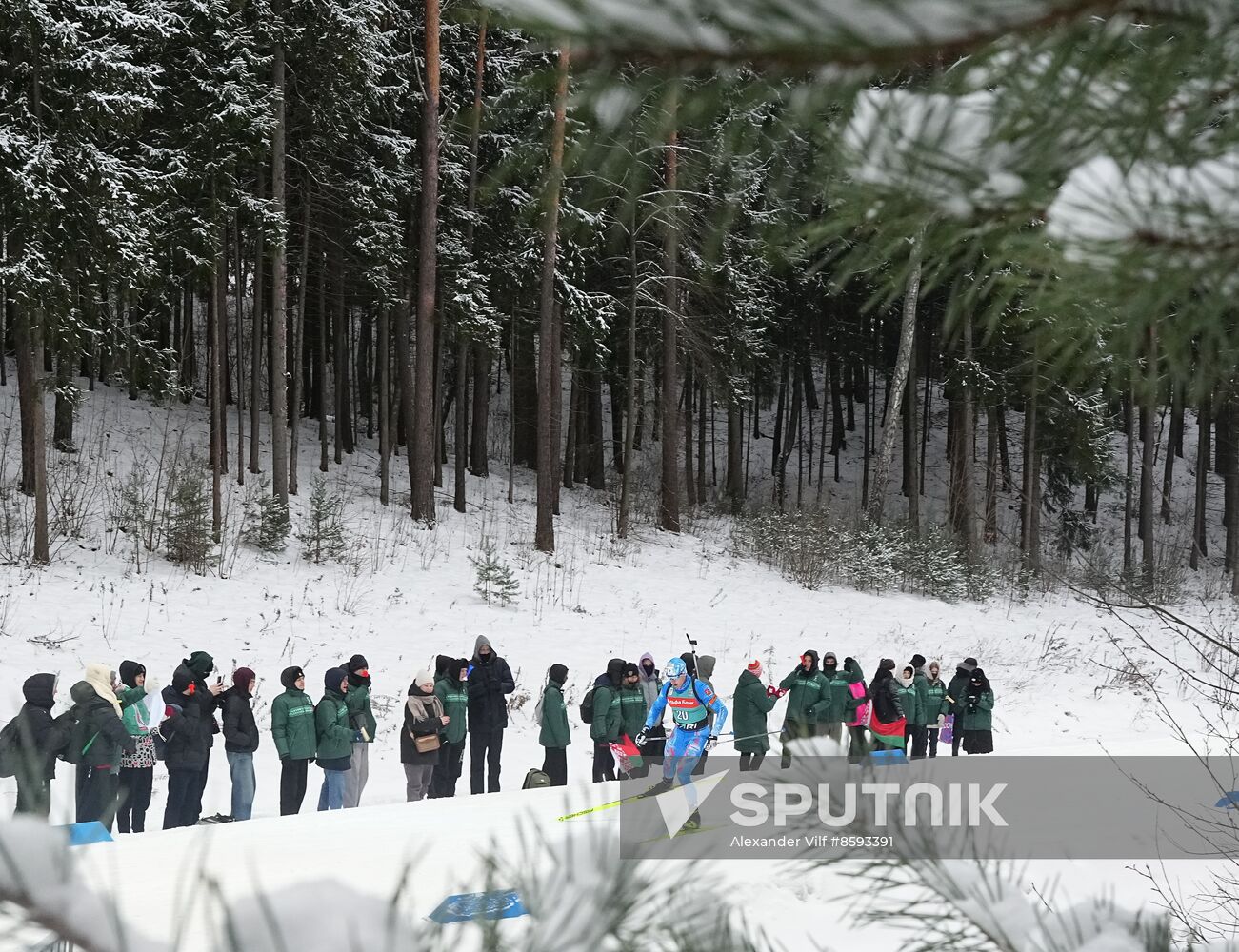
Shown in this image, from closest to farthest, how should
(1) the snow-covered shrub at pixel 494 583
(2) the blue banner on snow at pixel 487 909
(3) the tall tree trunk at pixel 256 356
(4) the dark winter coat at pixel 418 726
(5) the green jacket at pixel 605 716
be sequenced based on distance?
(2) the blue banner on snow at pixel 487 909 → (4) the dark winter coat at pixel 418 726 → (5) the green jacket at pixel 605 716 → (1) the snow-covered shrub at pixel 494 583 → (3) the tall tree trunk at pixel 256 356

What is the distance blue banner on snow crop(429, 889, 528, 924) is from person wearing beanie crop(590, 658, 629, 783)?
9.03 meters

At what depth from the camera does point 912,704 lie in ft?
39.3

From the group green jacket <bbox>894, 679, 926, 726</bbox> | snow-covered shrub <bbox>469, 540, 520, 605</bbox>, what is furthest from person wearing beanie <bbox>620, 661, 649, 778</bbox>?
snow-covered shrub <bbox>469, 540, 520, 605</bbox>

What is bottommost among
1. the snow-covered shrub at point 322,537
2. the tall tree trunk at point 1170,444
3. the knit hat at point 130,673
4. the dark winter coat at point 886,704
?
the dark winter coat at point 886,704

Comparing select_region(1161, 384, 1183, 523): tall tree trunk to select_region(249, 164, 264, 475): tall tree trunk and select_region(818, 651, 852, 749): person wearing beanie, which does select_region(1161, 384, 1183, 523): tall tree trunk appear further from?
select_region(249, 164, 264, 475): tall tree trunk

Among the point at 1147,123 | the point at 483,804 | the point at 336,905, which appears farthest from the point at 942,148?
the point at 483,804

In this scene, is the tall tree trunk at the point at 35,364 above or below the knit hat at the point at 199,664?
above

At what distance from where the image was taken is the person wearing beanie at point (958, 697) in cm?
1241

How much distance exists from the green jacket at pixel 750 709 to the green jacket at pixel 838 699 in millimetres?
887

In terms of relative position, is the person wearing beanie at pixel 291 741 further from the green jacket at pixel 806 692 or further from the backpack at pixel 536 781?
the green jacket at pixel 806 692

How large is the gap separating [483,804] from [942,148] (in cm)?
891

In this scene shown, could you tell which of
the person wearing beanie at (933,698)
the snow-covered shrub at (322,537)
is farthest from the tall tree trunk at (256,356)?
the person wearing beanie at (933,698)

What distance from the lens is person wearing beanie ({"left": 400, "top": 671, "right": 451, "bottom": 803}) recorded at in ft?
32.3

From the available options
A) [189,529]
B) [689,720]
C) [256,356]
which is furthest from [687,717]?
[256,356]
